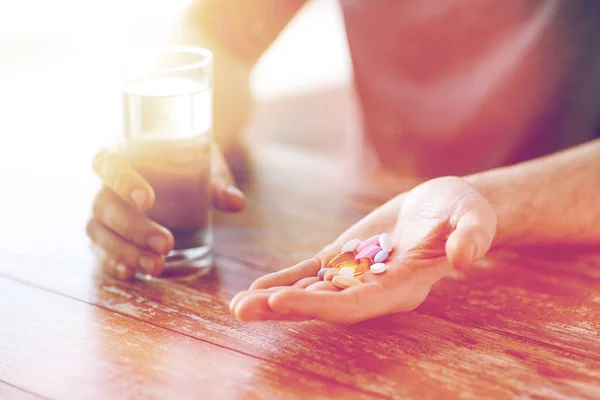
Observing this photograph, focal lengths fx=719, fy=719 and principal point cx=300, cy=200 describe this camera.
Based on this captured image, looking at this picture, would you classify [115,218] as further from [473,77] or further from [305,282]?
[473,77]

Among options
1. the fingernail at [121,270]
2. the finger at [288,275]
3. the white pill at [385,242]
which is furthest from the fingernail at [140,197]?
the white pill at [385,242]

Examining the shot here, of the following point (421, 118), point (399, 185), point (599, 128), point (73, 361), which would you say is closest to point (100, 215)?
point (73, 361)

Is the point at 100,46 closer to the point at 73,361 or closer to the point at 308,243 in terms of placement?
the point at 308,243

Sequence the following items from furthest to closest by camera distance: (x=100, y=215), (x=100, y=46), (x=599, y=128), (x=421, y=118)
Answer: (x=100, y=46)
(x=421, y=118)
(x=599, y=128)
(x=100, y=215)

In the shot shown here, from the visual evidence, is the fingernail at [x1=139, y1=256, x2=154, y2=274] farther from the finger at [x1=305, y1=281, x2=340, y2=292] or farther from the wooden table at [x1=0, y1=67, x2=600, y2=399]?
the finger at [x1=305, y1=281, x2=340, y2=292]

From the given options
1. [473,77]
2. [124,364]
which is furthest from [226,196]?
[473,77]

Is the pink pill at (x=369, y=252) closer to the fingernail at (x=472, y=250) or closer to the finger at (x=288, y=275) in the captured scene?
the finger at (x=288, y=275)
